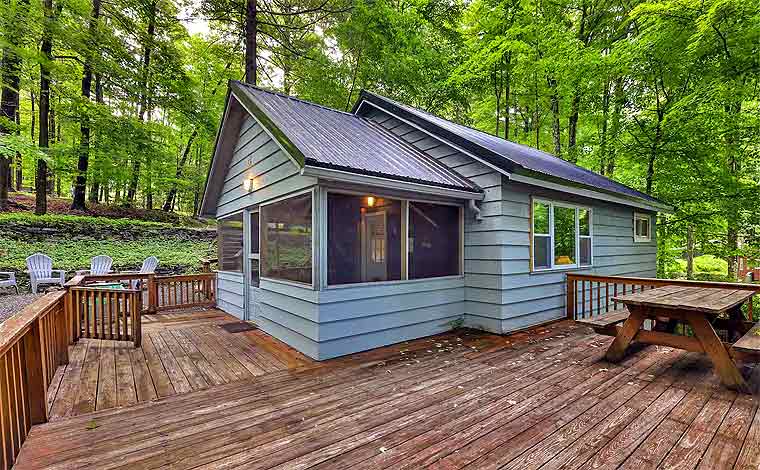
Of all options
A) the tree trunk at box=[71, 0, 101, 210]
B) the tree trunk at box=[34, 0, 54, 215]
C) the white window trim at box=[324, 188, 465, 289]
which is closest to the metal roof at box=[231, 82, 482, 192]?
the white window trim at box=[324, 188, 465, 289]

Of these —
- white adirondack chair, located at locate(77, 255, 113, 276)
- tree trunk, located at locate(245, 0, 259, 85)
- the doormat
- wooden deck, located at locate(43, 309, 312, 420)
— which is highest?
tree trunk, located at locate(245, 0, 259, 85)

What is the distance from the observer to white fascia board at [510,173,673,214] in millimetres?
4812

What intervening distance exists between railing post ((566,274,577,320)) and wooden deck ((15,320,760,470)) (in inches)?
81.7

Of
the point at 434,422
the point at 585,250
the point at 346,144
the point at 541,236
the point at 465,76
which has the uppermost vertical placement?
the point at 465,76

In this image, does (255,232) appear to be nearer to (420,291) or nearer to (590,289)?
(420,291)

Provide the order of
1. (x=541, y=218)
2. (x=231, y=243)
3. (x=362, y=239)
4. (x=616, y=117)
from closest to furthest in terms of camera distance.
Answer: (x=362, y=239) → (x=541, y=218) → (x=231, y=243) → (x=616, y=117)

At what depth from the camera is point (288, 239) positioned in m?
4.55

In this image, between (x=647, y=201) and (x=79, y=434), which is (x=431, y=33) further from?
(x=79, y=434)

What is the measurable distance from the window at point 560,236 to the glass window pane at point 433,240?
4.32ft

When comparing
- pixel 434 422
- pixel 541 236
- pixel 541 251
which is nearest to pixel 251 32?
pixel 541 236

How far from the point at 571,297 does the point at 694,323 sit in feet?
8.90

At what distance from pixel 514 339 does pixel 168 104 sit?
Answer: 12.1m

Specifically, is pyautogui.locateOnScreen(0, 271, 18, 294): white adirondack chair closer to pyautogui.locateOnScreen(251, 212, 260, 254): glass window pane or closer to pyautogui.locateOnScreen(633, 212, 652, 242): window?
pyautogui.locateOnScreen(251, 212, 260, 254): glass window pane

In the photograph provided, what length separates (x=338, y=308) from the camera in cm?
393
